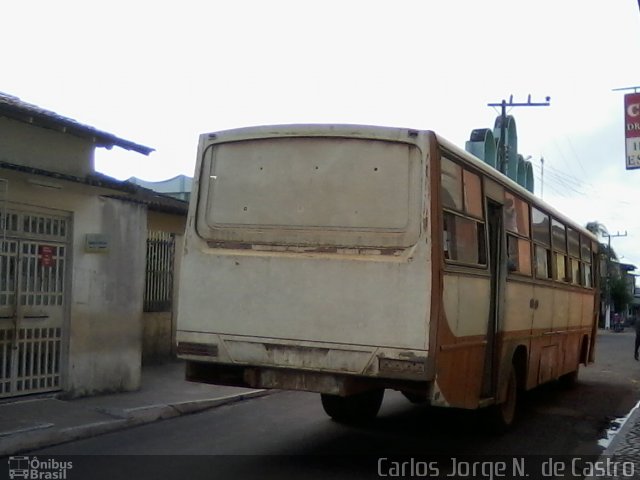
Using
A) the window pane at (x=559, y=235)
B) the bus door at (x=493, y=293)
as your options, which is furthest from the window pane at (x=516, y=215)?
the window pane at (x=559, y=235)

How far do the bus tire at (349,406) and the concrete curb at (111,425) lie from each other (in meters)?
2.24

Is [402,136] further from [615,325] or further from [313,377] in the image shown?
[615,325]

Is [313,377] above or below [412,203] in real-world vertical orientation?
below

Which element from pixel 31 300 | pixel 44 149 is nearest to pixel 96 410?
pixel 31 300

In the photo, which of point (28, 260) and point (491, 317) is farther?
point (28, 260)

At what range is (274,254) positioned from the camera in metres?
6.69

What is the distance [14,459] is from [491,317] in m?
5.17

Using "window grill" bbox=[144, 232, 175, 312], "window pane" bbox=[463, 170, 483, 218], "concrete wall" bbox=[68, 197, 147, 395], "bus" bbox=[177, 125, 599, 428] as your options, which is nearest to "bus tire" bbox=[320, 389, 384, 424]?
"bus" bbox=[177, 125, 599, 428]

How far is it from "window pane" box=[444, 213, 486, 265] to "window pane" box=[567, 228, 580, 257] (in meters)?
4.96

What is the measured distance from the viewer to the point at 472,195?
7.34m

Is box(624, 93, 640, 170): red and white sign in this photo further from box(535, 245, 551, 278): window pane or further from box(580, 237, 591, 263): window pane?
box(580, 237, 591, 263): window pane

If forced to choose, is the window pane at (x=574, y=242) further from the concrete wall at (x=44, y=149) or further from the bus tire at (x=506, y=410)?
the concrete wall at (x=44, y=149)

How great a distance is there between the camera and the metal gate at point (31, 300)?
937 cm

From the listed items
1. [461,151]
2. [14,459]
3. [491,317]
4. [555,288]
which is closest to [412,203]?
[461,151]
